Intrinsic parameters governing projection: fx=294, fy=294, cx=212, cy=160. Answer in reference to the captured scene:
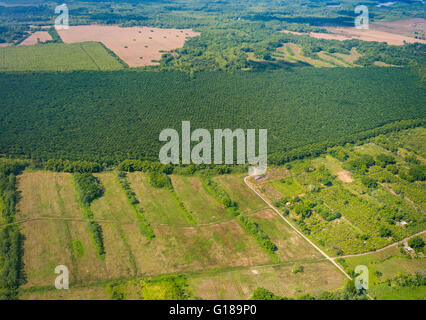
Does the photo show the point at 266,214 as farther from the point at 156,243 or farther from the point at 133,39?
the point at 133,39

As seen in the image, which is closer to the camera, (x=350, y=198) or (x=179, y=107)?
(x=350, y=198)

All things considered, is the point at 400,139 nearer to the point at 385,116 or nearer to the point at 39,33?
the point at 385,116

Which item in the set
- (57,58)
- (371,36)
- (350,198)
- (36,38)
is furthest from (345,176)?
(36,38)

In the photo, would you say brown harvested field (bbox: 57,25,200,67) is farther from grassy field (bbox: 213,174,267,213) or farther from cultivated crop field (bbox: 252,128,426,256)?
cultivated crop field (bbox: 252,128,426,256)

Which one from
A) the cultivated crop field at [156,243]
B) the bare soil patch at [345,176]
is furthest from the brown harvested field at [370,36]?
the cultivated crop field at [156,243]

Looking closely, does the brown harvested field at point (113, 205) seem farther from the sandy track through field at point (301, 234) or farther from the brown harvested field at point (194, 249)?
the sandy track through field at point (301, 234)
